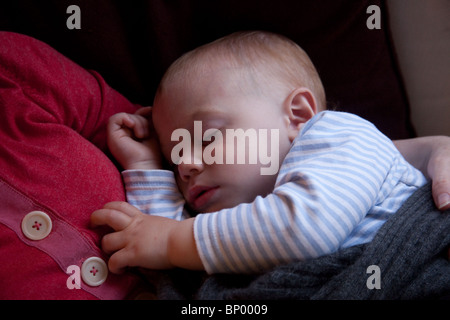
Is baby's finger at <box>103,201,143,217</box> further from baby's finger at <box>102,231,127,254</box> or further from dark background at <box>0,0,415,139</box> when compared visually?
dark background at <box>0,0,415,139</box>

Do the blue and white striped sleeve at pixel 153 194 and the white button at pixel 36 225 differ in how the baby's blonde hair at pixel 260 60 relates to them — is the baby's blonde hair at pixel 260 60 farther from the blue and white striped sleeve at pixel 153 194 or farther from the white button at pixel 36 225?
the white button at pixel 36 225

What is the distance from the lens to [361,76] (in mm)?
1015

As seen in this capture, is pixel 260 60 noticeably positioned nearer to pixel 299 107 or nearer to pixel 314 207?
pixel 299 107

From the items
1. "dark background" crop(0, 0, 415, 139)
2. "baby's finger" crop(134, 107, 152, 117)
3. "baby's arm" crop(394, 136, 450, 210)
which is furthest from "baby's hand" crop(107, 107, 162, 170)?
"baby's arm" crop(394, 136, 450, 210)

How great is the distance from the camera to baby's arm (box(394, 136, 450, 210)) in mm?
698

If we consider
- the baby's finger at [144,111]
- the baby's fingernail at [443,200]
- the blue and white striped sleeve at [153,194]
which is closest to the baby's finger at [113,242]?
the blue and white striped sleeve at [153,194]

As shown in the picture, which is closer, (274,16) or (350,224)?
(350,224)

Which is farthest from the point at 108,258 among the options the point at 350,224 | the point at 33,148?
the point at 350,224

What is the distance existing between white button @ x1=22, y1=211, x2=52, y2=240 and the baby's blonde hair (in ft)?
1.09

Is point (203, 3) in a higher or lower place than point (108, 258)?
higher

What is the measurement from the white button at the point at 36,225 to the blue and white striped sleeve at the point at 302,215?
0.22 meters
